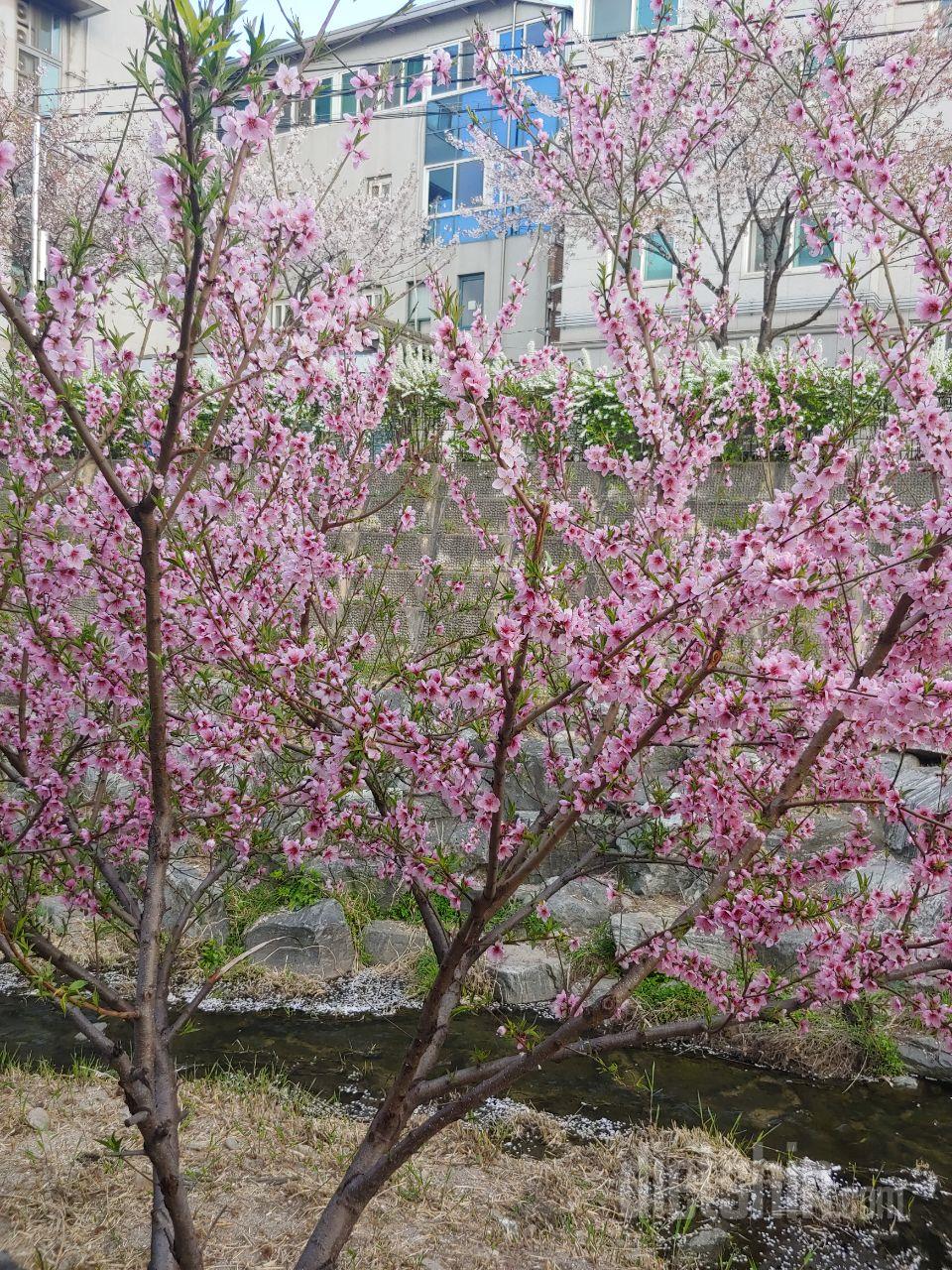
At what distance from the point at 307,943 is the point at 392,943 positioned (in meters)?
0.60

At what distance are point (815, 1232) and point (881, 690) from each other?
2784 millimetres

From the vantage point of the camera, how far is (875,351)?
294cm

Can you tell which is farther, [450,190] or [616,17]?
[450,190]

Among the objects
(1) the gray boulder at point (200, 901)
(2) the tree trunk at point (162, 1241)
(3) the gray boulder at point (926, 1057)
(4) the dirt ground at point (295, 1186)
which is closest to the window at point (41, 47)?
(1) the gray boulder at point (200, 901)

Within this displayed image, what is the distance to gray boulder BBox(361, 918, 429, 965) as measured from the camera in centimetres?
643

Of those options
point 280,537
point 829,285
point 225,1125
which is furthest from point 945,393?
point 829,285

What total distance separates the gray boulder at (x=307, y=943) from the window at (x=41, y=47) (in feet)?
88.5

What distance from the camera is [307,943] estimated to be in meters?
6.33

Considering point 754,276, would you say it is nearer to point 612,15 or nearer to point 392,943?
point 612,15

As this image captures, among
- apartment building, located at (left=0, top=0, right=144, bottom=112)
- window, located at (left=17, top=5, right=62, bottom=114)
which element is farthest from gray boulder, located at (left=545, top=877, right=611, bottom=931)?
window, located at (left=17, top=5, right=62, bottom=114)

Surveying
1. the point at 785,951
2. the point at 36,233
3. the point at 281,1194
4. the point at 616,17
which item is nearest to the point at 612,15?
the point at 616,17

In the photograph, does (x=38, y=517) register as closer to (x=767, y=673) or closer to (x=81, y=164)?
(x=767, y=673)

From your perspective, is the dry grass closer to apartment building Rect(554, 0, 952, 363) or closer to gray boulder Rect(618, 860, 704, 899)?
gray boulder Rect(618, 860, 704, 899)

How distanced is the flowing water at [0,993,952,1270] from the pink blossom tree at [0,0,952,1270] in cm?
137
